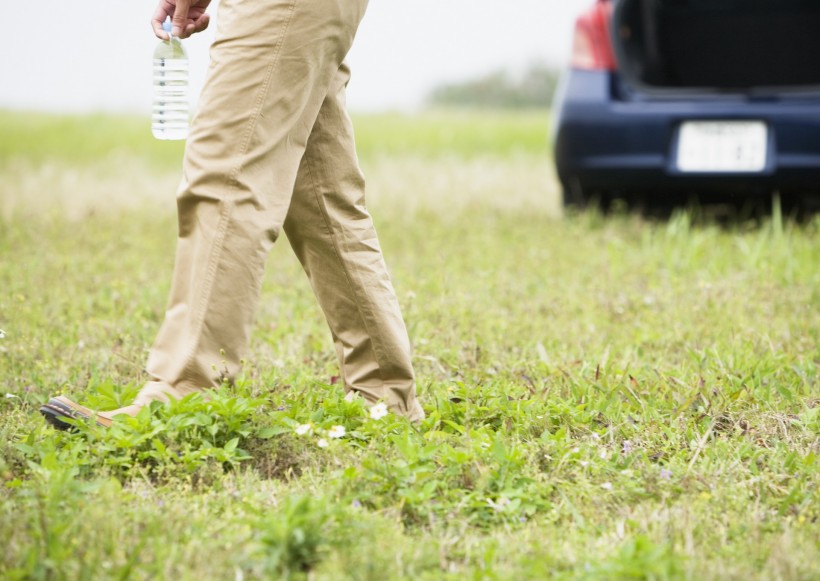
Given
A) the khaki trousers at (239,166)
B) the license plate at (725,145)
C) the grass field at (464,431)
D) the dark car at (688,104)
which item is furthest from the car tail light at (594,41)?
the khaki trousers at (239,166)

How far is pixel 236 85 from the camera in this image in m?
2.29

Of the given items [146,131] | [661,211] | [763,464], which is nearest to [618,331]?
[763,464]

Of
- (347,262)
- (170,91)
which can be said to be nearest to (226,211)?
(347,262)

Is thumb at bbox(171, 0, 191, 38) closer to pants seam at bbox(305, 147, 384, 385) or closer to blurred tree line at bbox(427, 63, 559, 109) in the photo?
pants seam at bbox(305, 147, 384, 385)

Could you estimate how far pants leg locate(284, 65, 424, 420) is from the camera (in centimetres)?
252

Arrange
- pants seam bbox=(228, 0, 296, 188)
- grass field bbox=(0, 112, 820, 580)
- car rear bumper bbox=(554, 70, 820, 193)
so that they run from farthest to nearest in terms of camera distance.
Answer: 1. car rear bumper bbox=(554, 70, 820, 193)
2. pants seam bbox=(228, 0, 296, 188)
3. grass field bbox=(0, 112, 820, 580)

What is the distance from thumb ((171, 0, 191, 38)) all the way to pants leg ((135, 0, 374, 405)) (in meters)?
0.18

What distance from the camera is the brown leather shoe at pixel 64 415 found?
92.7 inches

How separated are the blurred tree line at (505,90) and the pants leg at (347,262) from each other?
19.7 m

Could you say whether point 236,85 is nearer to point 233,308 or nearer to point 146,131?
point 233,308

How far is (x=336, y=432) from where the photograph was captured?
7.69 ft

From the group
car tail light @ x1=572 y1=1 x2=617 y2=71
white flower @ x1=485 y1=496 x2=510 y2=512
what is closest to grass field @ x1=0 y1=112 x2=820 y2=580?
white flower @ x1=485 y1=496 x2=510 y2=512

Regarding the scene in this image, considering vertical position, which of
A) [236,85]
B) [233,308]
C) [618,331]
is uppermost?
[236,85]

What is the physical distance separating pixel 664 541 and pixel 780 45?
464 cm
